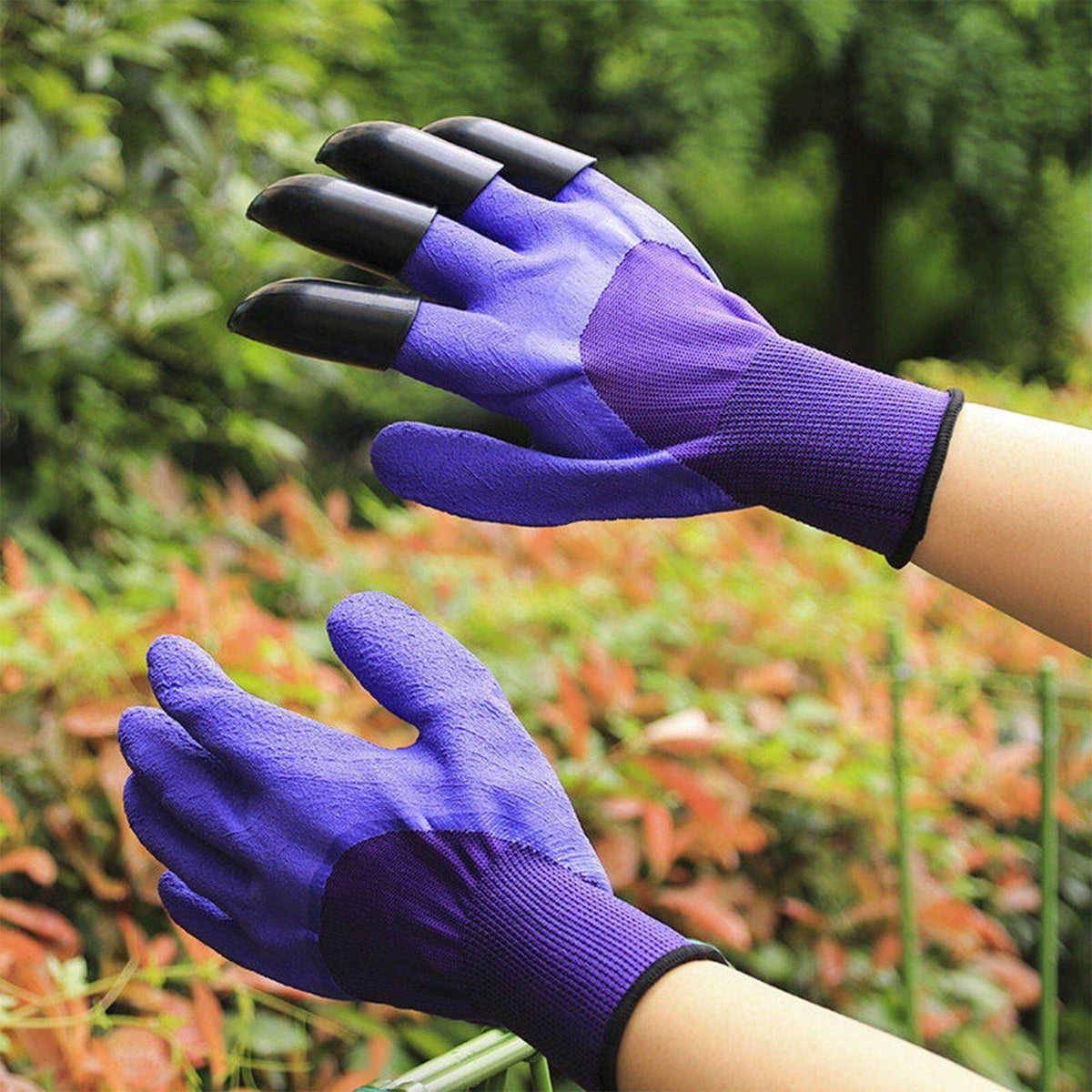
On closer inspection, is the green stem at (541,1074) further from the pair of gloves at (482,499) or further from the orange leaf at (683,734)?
the orange leaf at (683,734)

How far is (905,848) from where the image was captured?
1.30 metres

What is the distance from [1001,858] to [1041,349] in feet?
15.5

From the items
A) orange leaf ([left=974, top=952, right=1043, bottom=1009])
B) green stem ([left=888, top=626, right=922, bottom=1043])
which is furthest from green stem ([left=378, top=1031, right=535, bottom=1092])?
orange leaf ([left=974, top=952, right=1043, bottom=1009])

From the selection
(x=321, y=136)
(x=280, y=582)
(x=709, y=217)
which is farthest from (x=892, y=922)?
Result: (x=709, y=217)

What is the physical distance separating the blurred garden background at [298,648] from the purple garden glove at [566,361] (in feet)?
1.67

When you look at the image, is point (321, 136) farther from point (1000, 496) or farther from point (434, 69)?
point (434, 69)

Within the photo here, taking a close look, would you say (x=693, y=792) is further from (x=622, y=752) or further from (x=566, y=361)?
(x=566, y=361)

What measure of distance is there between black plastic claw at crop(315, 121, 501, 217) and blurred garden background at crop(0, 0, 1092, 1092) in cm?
56

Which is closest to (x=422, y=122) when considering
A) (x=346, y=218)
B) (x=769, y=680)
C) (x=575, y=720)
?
(x=769, y=680)

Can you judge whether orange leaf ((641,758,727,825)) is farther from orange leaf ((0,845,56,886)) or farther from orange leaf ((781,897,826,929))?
orange leaf ((0,845,56,886))

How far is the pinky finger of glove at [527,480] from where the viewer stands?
2.46ft

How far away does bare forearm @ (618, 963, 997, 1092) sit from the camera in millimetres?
576

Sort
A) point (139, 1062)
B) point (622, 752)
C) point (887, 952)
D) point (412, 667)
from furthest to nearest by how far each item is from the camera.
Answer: point (887, 952), point (622, 752), point (139, 1062), point (412, 667)

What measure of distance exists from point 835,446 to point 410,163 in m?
0.31
